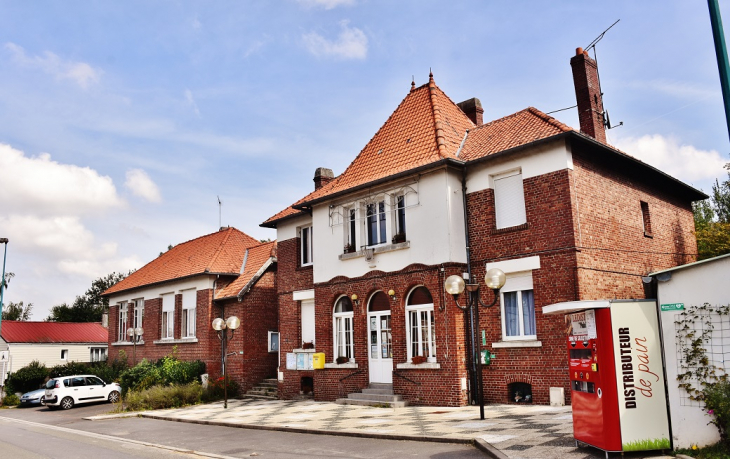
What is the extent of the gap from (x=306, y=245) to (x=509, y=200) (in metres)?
8.89

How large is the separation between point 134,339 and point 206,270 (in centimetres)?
715

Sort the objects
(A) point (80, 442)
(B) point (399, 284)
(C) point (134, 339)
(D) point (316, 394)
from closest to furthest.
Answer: (A) point (80, 442), (B) point (399, 284), (D) point (316, 394), (C) point (134, 339)

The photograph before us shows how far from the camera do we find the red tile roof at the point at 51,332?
1767 inches

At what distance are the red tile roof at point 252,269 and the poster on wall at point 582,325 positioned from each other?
17.1 meters

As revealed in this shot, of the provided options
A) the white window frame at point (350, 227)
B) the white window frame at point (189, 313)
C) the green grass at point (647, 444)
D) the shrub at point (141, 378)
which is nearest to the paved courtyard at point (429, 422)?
the green grass at point (647, 444)

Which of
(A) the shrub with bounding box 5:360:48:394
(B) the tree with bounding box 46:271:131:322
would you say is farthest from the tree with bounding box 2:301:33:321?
(A) the shrub with bounding box 5:360:48:394

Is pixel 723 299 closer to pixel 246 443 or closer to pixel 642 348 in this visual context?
pixel 642 348

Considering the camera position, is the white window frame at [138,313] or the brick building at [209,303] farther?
the white window frame at [138,313]

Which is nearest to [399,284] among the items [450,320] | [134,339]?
[450,320]

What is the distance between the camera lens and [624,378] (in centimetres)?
850

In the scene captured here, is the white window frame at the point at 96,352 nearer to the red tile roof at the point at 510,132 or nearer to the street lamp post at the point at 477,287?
the red tile roof at the point at 510,132

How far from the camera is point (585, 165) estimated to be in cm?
1585

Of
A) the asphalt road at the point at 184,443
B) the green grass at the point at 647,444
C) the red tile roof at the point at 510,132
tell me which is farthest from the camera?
the red tile roof at the point at 510,132

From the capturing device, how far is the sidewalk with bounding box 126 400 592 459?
32.6 feet
